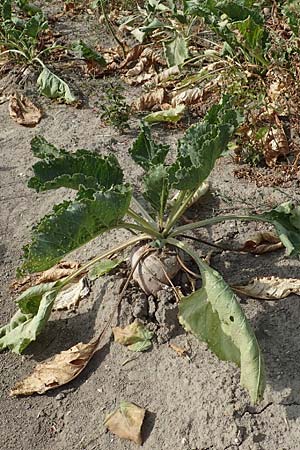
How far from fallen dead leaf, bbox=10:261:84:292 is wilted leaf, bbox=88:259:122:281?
0.21 metres

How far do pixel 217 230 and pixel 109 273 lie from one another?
1.96ft

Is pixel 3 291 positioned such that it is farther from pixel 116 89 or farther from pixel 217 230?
pixel 116 89

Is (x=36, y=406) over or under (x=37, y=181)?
under

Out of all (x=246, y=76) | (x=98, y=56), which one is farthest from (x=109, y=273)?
(x=98, y=56)

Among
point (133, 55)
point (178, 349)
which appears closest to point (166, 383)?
point (178, 349)

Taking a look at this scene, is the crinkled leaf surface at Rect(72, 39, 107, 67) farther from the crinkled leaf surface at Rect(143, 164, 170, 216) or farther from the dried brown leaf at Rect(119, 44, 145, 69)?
the crinkled leaf surface at Rect(143, 164, 170, 216)

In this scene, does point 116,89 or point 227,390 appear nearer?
point 227,390

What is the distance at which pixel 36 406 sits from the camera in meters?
2.91

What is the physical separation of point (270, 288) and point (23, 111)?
2.52 m

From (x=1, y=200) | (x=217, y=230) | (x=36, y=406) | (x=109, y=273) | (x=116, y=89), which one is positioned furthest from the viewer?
(x=116, y=89)

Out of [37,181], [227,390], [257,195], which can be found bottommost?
[257,195]

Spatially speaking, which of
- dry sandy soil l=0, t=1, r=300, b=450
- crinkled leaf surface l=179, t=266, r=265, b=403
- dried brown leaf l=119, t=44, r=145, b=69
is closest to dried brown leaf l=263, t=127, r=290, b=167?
dry sandy soil l=0, t=1, r=300, b=450

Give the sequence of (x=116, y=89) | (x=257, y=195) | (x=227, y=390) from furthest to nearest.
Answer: (x=116, y=89)
(x=257, y=195)
(x=227, y=390)

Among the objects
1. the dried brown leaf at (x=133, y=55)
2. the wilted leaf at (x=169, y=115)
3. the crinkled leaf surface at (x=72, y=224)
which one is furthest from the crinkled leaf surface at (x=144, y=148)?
the dried brown leaf at (x=133, y=55)
